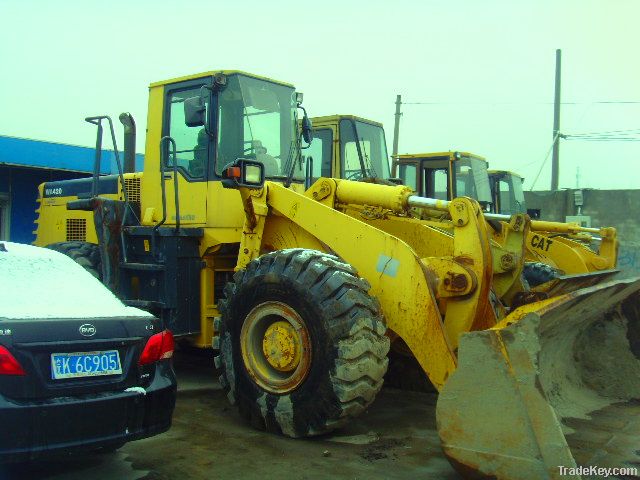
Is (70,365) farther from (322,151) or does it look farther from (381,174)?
(381,174)

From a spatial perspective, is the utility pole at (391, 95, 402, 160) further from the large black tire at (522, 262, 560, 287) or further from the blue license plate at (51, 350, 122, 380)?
the blue license plate at (51, 350, 122, 380)

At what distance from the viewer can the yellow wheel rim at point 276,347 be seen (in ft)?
16.6

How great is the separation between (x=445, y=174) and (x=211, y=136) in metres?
6.13

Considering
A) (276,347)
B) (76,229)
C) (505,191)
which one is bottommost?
(276,347)

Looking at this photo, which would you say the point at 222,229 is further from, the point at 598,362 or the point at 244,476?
the point at 598,362

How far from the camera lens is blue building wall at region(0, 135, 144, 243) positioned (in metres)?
16.7

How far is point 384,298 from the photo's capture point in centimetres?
514

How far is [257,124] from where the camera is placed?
686 cm

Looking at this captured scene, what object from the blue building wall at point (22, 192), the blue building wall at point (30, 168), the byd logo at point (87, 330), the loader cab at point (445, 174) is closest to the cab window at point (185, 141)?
the byd logo at point (87, 330)

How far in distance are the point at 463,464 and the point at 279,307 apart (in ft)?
6.47

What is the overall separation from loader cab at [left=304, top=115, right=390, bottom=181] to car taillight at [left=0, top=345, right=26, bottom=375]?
22.8ft

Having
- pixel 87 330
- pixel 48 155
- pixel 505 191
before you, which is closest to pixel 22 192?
pixel 48 155

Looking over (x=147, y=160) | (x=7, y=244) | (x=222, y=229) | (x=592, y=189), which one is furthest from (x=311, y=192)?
(x=592, y=189)

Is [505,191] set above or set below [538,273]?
above
